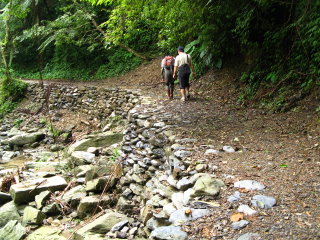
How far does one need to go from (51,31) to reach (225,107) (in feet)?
39.7

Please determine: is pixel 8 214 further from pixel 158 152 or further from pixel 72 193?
pixel 158 152

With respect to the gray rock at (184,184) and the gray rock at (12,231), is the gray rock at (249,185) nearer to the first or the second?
the gray rock at (184,184)

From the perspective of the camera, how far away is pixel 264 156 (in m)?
4.54

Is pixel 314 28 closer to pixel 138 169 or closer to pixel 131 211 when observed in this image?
pixel 138 169

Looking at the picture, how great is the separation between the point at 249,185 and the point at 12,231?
14.0 feet

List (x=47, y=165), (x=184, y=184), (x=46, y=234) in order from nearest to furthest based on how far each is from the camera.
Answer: (x=184, y=184), (x=46, y=234), (x=47, y=165)

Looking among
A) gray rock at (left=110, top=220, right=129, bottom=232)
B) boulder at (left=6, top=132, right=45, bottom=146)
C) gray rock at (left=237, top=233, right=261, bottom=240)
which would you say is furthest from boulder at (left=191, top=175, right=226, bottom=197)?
boulder at (left=6, top=132, right=45, bottom=146)

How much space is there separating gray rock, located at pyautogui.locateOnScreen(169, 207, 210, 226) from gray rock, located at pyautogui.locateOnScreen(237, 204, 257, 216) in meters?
0.34

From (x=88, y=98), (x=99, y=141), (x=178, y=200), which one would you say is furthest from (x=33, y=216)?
(x=88, y=98)

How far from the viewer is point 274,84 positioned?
7738 mm

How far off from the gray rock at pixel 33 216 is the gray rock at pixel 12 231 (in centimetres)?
25

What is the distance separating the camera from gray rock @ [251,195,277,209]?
3110 millimetres

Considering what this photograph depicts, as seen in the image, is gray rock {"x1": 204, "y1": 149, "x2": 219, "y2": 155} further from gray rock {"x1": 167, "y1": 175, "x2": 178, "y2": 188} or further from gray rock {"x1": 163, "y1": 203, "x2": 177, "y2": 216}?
gray rock {"x1": 163, "y1": 203, "x2": 177, "y2": 216}

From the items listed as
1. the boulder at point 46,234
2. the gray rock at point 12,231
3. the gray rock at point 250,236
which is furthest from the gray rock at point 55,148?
the gray rock at point 250,236
